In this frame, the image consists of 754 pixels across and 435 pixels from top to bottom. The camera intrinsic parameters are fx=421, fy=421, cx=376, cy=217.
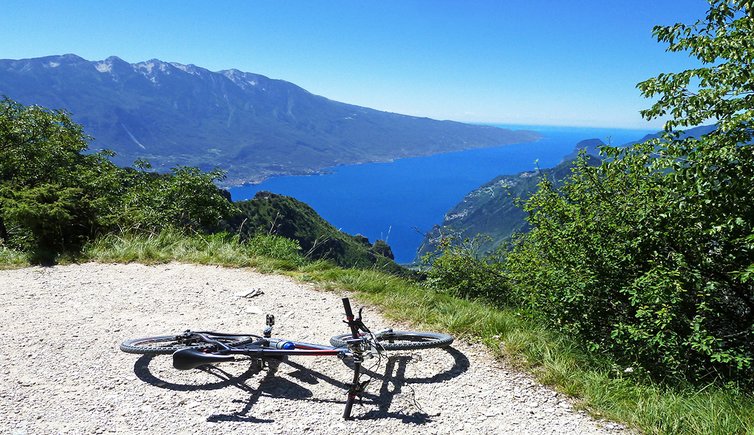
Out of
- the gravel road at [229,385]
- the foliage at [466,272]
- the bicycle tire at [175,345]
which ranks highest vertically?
the bicycle tire at [175,345]

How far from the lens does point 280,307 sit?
21.3 feet

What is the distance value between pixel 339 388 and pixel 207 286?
3.99 meters

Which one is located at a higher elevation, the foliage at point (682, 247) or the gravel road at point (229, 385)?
the foliage at point (682, 247)

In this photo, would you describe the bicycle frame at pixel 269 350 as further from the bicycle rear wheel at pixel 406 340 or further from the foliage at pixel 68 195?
the foliage at pixel 68 195

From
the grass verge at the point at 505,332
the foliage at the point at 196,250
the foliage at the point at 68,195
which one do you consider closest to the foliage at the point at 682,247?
the grass verge at the point at 505,332

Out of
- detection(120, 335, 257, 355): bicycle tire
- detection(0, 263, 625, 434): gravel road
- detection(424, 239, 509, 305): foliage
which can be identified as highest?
detection(120, 335, 257, 355): bicycle tire

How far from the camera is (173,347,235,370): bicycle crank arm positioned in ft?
13.8

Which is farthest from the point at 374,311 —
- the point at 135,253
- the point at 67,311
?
the point at 135,253

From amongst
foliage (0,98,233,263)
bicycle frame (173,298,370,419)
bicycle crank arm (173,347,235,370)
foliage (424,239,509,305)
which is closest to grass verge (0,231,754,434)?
foliage (0,98,233,263)

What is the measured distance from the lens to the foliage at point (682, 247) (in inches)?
200

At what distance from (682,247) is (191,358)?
7.21 m

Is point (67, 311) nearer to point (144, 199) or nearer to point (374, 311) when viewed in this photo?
point (374, 311)

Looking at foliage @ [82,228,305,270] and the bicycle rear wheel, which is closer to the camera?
the bicycle rear wheel

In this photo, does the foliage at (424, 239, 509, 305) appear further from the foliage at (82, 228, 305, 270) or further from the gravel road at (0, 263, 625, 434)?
the gravel road at (0, 263, 625, 434)
